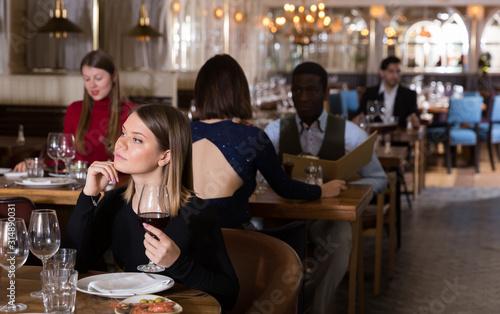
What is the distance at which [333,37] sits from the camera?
17.2 m

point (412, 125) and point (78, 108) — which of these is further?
point (412, 125)

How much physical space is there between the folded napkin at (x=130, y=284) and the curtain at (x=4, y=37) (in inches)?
266

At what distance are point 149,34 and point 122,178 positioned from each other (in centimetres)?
657

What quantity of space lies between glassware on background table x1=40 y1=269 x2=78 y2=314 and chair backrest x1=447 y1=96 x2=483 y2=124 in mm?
8400

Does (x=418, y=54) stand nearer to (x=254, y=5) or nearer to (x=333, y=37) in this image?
(x=333, y=37)

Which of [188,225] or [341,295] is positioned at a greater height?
[188,225]

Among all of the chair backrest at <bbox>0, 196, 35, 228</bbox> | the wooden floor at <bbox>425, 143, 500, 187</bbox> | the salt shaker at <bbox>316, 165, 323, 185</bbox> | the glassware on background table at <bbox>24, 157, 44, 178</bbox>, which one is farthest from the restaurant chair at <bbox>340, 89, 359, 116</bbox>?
the chair backrest at <bbox>0, 196, 35, 228</bbox>

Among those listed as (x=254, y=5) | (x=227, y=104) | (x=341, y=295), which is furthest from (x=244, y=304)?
(x=254, y=5)

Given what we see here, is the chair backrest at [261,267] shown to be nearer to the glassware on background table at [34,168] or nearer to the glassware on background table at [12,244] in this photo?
the glassware on background table at [12,244]

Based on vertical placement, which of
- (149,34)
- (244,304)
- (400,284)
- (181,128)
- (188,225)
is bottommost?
(400,284)

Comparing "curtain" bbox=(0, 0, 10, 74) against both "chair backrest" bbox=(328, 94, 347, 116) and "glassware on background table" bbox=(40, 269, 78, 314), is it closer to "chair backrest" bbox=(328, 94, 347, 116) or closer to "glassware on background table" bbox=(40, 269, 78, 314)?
"chair backrest" bbox=(328, 94, 347, 116)

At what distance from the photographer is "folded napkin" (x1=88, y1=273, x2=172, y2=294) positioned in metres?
1.63

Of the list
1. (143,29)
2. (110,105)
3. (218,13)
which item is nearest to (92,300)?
(110,105)

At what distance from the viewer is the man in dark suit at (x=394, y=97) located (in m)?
7.00
